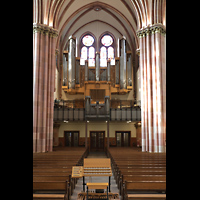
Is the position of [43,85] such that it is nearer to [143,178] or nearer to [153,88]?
[153,88]

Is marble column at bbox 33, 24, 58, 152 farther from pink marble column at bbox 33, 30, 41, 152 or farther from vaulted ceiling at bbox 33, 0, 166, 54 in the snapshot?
vaulted ceiling at bbox 33, 0, 166, 54

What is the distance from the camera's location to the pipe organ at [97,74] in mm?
24344

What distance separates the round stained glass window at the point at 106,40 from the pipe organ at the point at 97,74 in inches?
128

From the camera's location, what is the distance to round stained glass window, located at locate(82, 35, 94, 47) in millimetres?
27922

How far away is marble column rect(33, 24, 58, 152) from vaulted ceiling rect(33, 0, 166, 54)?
110cm

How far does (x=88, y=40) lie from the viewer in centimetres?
2802

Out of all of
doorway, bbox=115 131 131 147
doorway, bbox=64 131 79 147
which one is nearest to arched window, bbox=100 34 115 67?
doorway, bbox=115 131 131 147

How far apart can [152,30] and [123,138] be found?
1355cm

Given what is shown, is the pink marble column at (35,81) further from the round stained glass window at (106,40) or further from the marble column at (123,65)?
the round stained glass window at (106,40)
